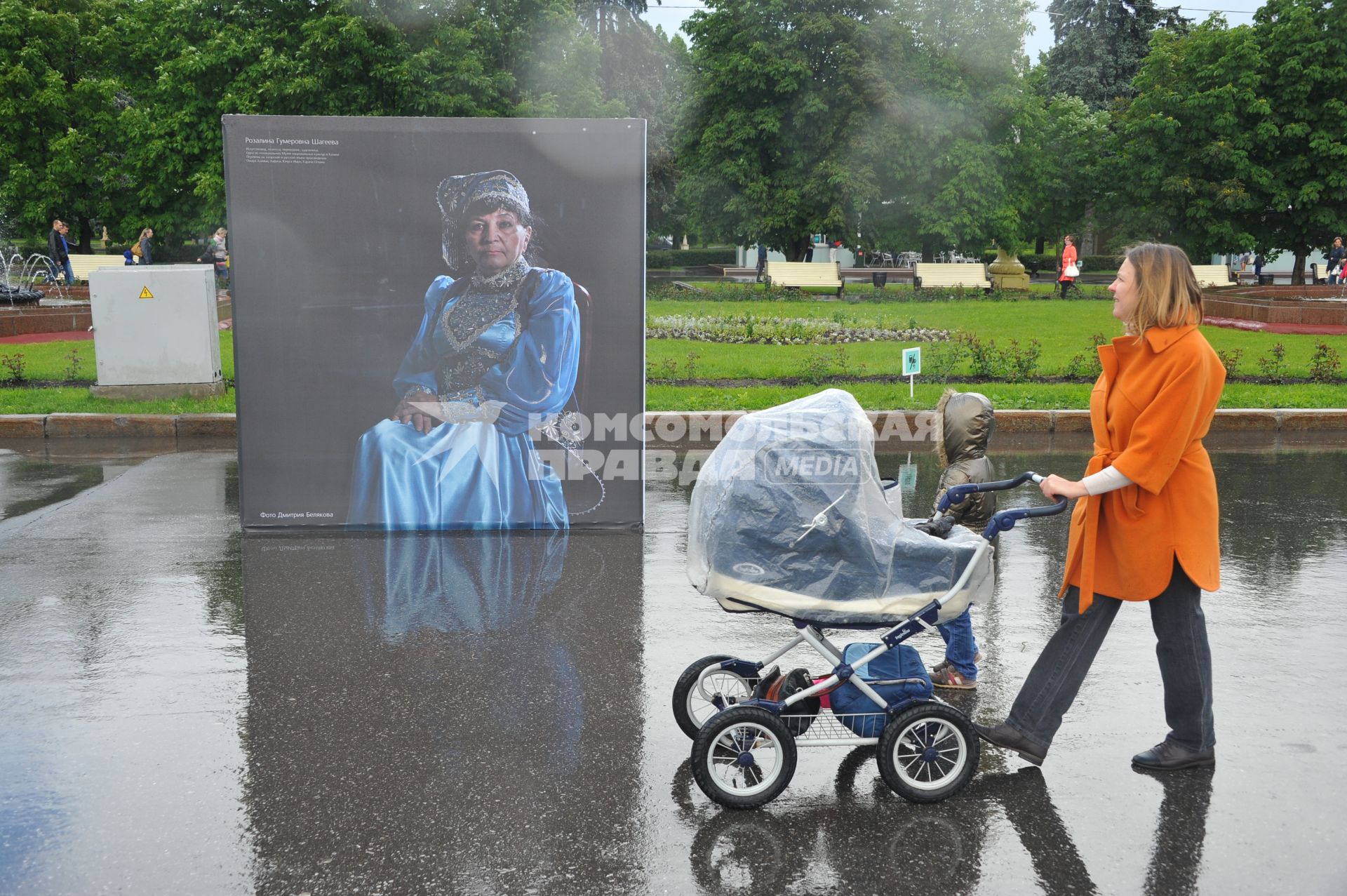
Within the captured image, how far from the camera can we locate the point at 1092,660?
4.60 metres

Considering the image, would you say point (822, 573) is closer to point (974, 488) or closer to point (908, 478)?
point (974, 488)

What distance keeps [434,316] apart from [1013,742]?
15.9 feet

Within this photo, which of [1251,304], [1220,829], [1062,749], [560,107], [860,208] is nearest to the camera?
[1220,829]

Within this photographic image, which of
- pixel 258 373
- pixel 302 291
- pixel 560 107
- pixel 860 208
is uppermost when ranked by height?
pixel 560 107

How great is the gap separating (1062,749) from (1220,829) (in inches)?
30.6

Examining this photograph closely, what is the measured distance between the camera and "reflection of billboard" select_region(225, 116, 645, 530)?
7.80m

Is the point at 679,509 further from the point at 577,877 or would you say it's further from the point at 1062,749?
the point at 577,877

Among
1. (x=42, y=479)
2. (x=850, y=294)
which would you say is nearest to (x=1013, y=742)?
(x=42, y=479)

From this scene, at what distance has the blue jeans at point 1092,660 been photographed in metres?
4.54

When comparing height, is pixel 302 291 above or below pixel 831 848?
above

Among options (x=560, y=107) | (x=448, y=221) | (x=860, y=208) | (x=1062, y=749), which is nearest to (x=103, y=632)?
(x=448, y=221)

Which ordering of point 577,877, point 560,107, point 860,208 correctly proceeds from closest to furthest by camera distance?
point 577,877 → point 560,107 → point 860,208

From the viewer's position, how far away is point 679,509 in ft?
30.7

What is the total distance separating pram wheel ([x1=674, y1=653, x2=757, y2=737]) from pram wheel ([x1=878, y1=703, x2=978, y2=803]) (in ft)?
2.26
